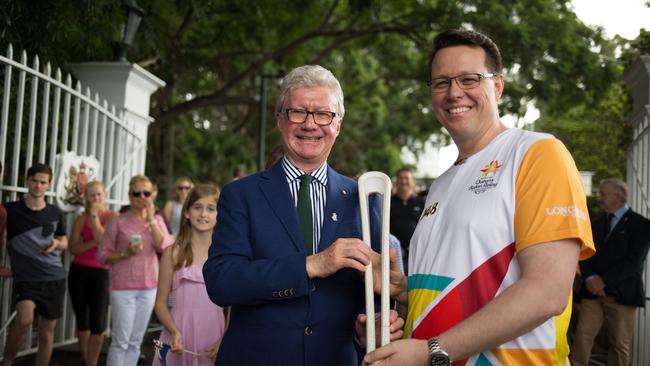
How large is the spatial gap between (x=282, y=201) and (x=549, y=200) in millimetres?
950

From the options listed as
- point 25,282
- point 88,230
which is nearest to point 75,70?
point 88,230

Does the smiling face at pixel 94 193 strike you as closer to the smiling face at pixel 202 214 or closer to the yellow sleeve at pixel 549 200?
the smiling face at pixel 202 214

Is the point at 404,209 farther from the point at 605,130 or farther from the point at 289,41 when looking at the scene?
the point at 289,41

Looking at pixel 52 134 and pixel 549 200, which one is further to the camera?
pixel 52 134

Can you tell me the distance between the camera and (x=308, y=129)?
7.83ft

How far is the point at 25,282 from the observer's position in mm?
5922

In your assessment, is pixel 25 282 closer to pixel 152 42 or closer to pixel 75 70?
pixel 75 70

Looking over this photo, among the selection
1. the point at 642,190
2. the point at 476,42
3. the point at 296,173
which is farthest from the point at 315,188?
the point at 642,190

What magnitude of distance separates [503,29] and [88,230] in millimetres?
8291

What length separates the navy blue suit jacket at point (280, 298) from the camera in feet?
7.38

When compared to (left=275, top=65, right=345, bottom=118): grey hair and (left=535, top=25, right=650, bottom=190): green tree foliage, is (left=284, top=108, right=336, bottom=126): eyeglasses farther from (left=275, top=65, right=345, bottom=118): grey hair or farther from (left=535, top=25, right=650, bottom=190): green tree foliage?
(left=535, top=25, right=650, bottom=190): green tree foliage

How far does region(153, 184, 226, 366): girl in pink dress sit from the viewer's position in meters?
4.35

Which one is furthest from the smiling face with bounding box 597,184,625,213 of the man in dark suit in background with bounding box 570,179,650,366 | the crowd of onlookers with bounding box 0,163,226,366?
the crowd of onlookers with bounding box 0,163,226,366

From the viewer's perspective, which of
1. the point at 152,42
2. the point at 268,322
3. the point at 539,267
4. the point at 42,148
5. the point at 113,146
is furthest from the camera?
the point at 152,42
